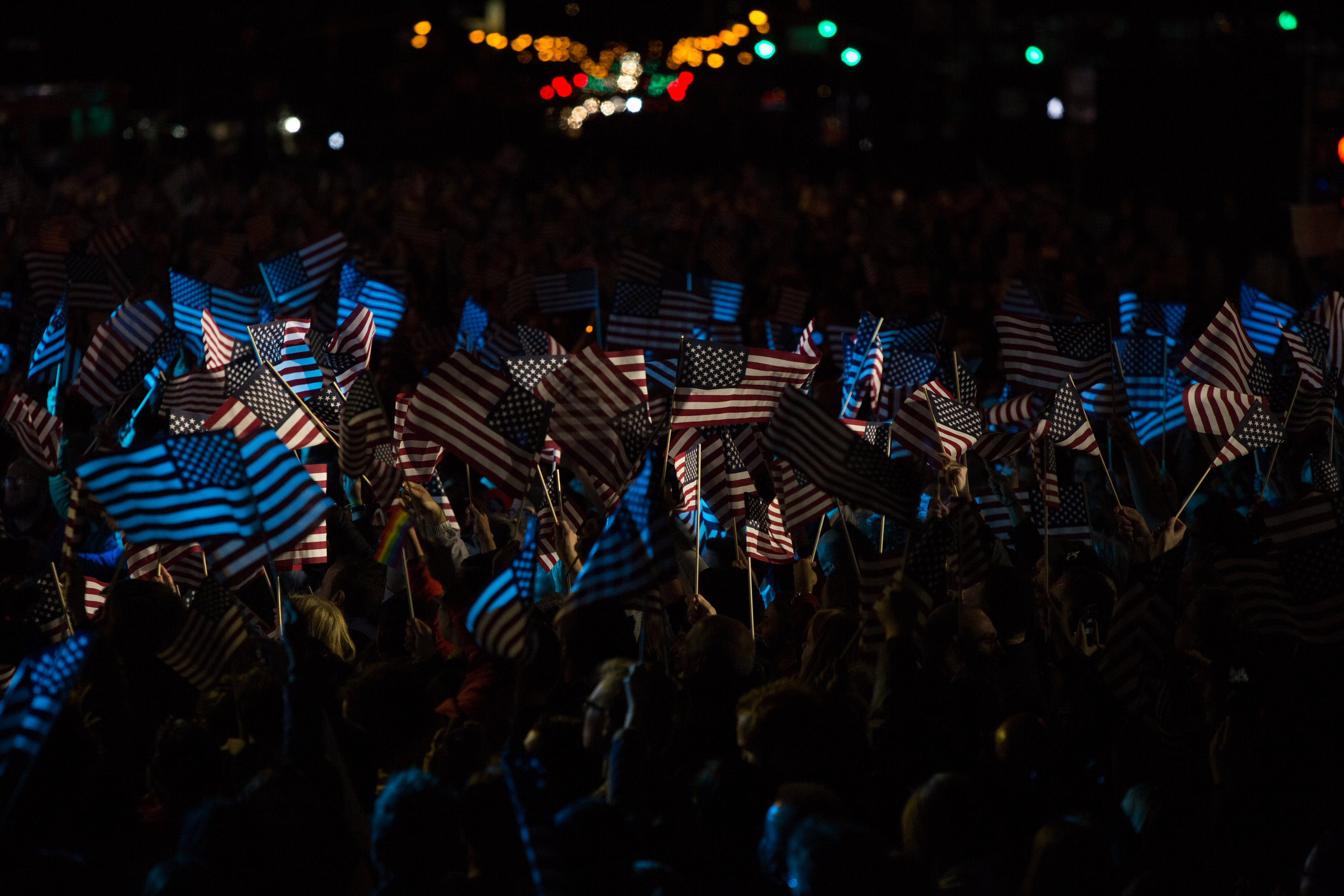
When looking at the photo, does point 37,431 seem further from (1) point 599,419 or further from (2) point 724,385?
(2) point 724,385

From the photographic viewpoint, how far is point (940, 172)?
37.7 metres

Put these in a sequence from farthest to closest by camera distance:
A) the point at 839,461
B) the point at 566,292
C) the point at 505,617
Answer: the point at 566,292, the point at 839,461, the point at 505,617

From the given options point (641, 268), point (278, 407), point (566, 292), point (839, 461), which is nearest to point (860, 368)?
point (839, 461)

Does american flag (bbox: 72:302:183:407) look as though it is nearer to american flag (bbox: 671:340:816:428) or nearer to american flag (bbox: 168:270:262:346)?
american flag (bbox: 168:270:262:346)

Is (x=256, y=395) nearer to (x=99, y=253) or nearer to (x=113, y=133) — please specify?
(x=99, y=253)

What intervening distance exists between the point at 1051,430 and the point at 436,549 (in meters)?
3.37

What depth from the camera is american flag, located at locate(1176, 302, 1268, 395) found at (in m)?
8.59

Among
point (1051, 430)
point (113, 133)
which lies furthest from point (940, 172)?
point (1051, 430)

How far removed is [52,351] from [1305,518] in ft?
23.9

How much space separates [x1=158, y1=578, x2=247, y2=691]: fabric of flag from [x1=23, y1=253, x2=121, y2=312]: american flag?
758cm

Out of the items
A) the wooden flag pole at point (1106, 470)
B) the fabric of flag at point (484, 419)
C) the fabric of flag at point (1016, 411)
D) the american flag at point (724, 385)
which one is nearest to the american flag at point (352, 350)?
the fabric of flag at point (484, 419)

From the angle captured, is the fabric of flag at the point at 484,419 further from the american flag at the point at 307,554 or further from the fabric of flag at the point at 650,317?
the fabric of flag at the point at 650,317

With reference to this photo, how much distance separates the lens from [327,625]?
5848 millimetres

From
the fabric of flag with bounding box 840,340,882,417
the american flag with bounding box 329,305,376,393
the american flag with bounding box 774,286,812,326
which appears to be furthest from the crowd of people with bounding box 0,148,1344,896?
the american flag with bounding box 774,286,812,326
